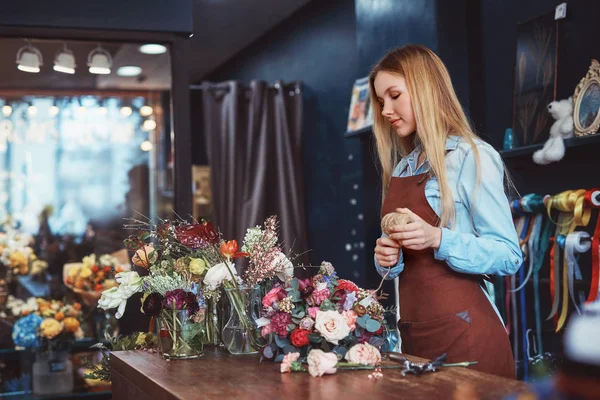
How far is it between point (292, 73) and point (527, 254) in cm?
352

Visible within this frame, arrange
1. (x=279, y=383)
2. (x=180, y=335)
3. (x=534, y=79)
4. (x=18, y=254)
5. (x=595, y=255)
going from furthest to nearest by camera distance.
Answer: (x=18, y=254) → (x=534, y=79) → (x=595, y=255) → (x=180, y=335) → (x=279, y=383)

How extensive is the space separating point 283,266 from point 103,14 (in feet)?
8.51

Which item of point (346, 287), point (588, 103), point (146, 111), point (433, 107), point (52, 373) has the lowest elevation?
point (52, 373)

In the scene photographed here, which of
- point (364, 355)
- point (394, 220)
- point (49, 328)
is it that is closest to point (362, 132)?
point (49, 328)

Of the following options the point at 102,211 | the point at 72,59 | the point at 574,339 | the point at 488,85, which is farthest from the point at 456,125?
the point at 102,211

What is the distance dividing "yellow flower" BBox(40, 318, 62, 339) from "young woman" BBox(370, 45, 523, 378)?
264 cm

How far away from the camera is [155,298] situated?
1.99 m

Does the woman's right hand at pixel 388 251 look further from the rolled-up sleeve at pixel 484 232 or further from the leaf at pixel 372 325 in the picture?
the leaf at pixel 372 325

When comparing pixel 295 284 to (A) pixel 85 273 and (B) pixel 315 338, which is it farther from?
(A) pixel 85 273

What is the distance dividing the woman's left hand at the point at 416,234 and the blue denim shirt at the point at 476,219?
0.03 meters

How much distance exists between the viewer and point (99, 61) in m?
4.55

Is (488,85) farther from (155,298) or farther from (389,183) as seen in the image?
(155,298)

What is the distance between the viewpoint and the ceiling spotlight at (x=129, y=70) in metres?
4.64

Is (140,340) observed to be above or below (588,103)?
below
